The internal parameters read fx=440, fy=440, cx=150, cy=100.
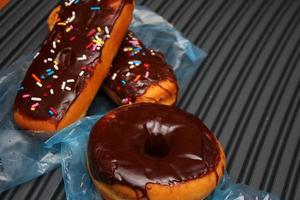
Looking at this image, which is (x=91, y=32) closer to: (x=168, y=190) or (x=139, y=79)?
(x=139, y=79)

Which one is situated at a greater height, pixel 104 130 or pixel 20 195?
pixel 104 130

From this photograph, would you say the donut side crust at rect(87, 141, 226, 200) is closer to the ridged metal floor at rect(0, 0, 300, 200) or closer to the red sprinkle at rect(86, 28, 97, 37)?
the ridged metal floor at rect(0, 0, 300, 200)

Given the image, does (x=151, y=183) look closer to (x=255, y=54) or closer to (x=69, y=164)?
(x=69, y=164)

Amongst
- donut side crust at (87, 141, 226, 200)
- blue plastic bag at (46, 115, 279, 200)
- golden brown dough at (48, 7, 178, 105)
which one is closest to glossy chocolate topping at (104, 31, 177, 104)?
golden brown dough at (48, 7, 178, 105)

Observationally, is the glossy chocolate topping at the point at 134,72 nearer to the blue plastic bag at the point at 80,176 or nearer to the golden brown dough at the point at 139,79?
the golden brown dough at the point at 139,79

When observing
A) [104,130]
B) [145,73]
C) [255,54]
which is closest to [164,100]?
[145,73]

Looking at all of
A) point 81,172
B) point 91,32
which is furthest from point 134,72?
point 81,172
